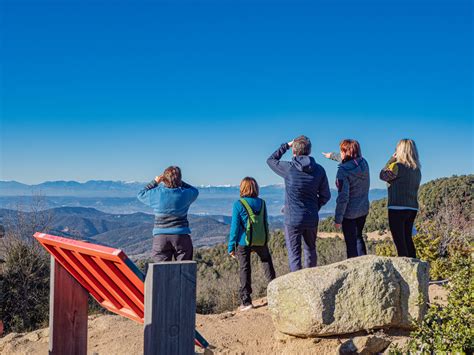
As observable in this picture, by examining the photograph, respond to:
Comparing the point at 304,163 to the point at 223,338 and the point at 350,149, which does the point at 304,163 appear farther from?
the point at 223,338

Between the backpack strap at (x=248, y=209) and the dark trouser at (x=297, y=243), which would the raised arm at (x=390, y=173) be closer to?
the dark trouser at (x=297, y=243)

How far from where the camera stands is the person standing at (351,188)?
7.18 metres

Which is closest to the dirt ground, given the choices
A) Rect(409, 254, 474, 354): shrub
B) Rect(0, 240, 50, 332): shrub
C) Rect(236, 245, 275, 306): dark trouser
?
Rect(236, 245, 275, 306): dark trouser

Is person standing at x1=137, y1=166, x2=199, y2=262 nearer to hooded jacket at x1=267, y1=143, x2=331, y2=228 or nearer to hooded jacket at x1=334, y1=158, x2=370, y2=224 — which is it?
hooded jacket at x1=267, y1=143, x2=331, y2=228

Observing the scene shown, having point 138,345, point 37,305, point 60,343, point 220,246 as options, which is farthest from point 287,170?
point 220,246

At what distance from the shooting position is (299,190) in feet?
22.2

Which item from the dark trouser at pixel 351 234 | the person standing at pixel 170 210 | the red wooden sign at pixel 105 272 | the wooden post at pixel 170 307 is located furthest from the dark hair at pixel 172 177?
the wooden post at pixel 170 307

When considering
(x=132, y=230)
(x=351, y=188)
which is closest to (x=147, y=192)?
(x=351, y=188)

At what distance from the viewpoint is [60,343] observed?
14.7 ft

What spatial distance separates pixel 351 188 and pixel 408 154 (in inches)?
34.5

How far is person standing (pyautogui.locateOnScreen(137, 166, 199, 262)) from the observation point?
21.4 ft

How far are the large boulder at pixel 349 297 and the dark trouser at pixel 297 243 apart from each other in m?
0.93

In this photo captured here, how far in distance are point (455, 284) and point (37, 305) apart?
8307 mm

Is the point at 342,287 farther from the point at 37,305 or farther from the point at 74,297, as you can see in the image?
the point at 37,305
